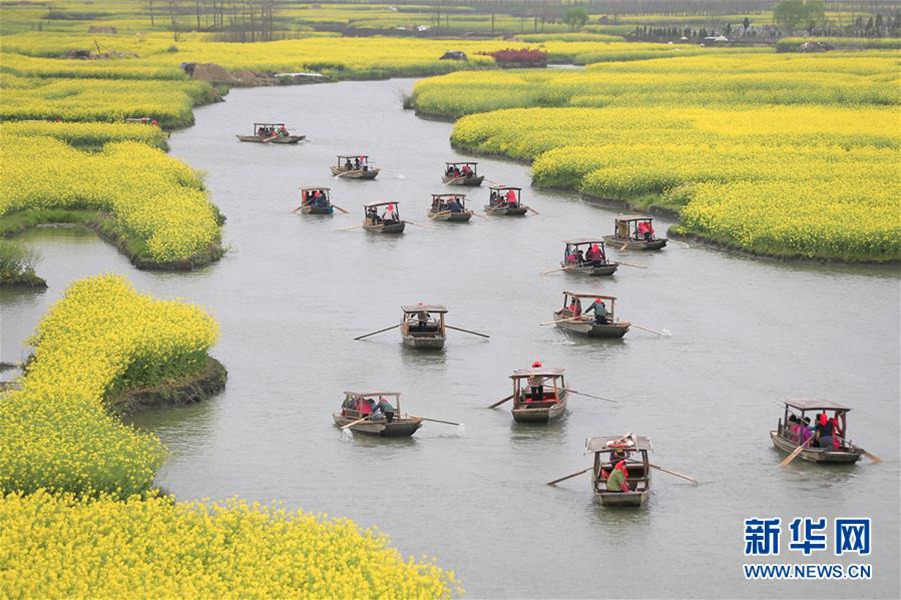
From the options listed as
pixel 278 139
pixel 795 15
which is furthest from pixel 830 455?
pixel 795 15

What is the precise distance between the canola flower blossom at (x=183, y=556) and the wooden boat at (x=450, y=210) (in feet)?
127

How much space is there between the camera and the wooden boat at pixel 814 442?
3297 centimetres

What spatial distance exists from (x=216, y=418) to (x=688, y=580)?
555 inches

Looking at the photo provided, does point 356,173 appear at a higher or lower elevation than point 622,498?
higher

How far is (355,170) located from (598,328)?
118ft

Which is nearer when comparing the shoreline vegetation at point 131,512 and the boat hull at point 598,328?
the shoreline vegetation at point 131,512

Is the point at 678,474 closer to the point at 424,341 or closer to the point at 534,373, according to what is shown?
the point at 534,373

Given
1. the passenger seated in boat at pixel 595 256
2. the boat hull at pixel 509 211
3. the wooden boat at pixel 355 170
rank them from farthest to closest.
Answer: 1. the wooden boat at pixel 355 170
2. the boat hull at pixel 509 211
3. the passenger seated in boat at pixel 595 256

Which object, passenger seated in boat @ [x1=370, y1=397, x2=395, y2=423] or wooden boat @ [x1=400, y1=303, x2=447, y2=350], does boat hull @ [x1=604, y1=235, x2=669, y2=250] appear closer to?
wooden boat @ [x1=400, y1=303, x2=447, y2=350]

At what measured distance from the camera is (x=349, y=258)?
5678 cm

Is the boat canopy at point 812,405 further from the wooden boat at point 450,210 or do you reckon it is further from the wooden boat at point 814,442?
the wooden boat at point 450,210

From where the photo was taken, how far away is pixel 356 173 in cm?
7762

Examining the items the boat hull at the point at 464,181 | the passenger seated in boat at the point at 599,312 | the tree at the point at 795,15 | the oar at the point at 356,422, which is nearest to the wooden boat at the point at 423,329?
the passenger seated in boat at the point at 599,312

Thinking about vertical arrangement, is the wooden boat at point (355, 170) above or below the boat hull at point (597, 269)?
above
